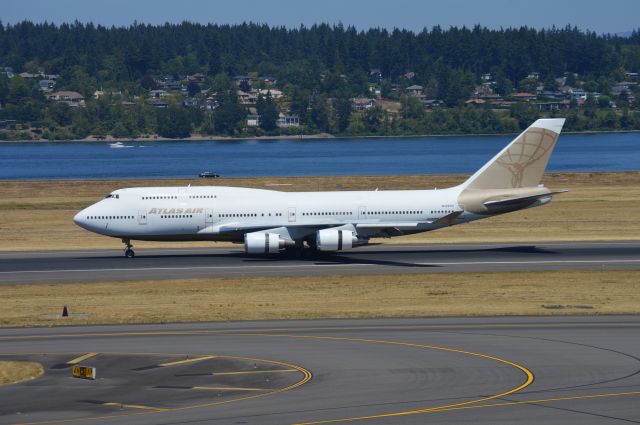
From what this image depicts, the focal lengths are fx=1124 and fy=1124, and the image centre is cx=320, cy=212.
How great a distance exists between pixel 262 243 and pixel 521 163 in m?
17.0

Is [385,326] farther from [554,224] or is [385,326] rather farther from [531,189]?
[554,224]

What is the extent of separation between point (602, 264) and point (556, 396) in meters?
31.2

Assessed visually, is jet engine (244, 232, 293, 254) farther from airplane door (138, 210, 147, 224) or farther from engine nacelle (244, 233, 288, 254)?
airplane door (138, 210, 147, 224)

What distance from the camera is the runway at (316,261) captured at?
6141 centimetres

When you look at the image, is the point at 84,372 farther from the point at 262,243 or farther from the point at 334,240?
the point at 334,240

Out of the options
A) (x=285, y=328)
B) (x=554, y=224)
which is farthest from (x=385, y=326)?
(x=554, y=224)

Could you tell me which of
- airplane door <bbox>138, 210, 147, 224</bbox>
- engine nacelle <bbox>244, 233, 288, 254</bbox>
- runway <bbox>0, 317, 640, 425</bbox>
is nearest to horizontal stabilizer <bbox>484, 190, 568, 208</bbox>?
engine nacelle <bbox>244, 233, 288, 254</bbox>

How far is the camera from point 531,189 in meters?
69.3

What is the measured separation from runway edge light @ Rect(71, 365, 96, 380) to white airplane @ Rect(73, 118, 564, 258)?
31005 millimetres

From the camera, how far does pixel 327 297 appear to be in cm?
5325

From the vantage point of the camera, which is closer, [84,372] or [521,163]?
[84,372]

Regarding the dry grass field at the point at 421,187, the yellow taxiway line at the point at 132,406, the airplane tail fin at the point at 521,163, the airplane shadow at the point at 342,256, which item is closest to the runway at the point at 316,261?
the airplane shadow at the point at 342,256

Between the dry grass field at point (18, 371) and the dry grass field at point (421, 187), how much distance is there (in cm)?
3815

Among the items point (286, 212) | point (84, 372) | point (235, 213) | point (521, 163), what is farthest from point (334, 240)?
point (84, 372)
